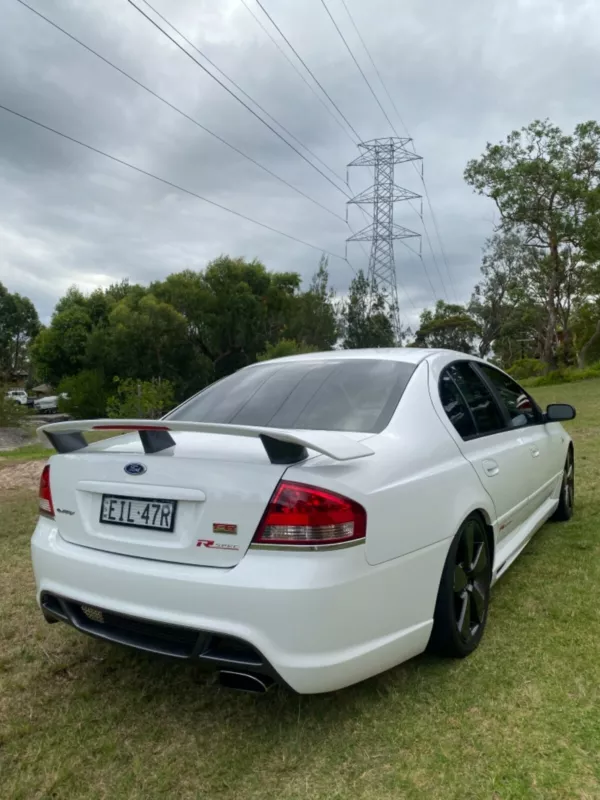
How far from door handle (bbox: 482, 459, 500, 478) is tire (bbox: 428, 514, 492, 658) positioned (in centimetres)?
25

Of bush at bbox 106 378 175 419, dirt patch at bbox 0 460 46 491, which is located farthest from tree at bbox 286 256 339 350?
dirt patch at bbox 0 460 46 491

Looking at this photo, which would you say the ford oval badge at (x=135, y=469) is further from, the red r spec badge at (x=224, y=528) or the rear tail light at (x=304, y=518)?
the rear tail light at (x=304, y=518)

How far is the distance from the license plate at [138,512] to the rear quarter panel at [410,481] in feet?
1.59

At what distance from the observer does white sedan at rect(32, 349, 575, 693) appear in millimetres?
2086

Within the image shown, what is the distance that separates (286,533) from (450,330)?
64.3 m

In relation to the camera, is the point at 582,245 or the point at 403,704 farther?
the point at 582,245

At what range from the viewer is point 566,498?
197 inches

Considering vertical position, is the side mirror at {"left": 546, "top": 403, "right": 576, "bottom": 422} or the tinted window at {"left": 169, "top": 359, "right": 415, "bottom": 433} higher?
the tinted window at {"left": 169, "top": 359, "right": 415, "bottom": 433}

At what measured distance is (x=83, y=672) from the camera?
2832 mm

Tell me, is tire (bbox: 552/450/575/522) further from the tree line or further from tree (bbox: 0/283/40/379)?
tree (bbox: 0/283/40/379)

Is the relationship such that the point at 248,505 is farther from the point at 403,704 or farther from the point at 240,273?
the point at 240,273

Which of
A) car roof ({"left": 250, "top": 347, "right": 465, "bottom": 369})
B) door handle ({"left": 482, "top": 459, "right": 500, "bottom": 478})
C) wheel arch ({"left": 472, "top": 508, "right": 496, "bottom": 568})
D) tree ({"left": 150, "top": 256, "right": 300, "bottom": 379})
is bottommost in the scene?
wheel arch ({"left": 472, "top": 508, "right": 496, "bottom": 568})

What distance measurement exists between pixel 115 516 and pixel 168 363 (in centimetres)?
3688

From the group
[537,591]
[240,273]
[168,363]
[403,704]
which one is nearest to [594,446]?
[537,591]
